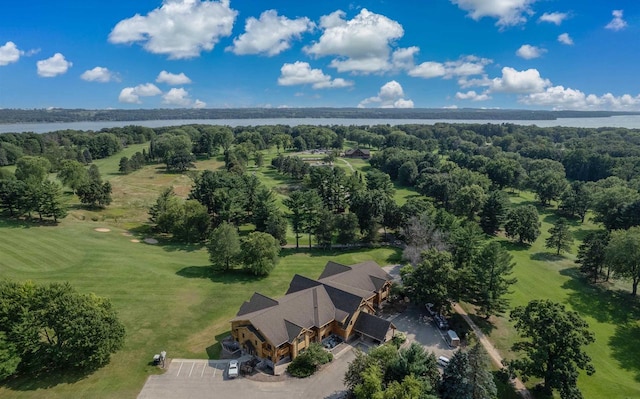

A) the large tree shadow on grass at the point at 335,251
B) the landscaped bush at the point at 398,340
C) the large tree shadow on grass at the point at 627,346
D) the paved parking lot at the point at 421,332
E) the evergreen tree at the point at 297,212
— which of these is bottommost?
the large tree shadow on grass at the point at 627,346

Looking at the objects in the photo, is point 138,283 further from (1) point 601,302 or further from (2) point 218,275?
(1) point 601,302

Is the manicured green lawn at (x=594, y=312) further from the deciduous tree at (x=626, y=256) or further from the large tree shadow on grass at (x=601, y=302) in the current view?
the deciduous tree at (x=626, y=256)

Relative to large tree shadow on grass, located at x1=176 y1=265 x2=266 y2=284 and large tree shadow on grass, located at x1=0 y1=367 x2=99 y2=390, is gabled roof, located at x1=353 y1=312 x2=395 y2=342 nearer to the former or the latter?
large tree shadow on grass, located at x1=176 y1=265 x2=266 y2=284

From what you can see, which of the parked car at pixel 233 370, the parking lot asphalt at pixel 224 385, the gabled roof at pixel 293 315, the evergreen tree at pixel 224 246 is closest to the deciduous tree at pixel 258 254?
the evergreen tree at pixel 224 246

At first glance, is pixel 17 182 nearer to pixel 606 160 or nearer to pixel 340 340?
pixel 340 340

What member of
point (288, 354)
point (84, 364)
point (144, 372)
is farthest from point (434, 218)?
point (84, 364)

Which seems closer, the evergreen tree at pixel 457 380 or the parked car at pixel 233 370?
the evergreen tree at pixel 457 380

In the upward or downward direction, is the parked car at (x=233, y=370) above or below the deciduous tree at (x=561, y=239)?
below

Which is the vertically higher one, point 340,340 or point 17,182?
point 17,182
